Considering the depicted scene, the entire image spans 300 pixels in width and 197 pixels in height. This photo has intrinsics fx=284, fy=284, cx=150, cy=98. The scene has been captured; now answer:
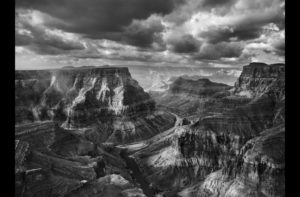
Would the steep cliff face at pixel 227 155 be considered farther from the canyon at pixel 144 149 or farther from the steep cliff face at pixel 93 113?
the steep cliff face at pixel 93 113

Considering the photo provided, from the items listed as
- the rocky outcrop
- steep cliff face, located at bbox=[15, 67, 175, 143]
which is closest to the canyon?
the rocky outcrop

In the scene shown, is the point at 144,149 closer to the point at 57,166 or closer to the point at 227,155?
the point at 227,155

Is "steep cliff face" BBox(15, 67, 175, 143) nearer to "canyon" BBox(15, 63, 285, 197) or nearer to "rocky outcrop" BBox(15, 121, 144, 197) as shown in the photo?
"canyon" BBox(15, 63, 285, 197)

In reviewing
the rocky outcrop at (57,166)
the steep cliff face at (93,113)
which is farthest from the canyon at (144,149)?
the steep cliff face at (93,113)

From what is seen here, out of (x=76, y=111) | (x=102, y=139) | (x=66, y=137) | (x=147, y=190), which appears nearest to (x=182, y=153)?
(x=147, y=190)

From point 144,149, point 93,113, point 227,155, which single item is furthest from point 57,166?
point 93,113
